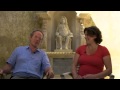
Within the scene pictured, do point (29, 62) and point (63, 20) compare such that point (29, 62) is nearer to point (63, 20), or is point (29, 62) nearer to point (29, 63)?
point (29, 63)

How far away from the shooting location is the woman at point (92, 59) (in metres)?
2.98

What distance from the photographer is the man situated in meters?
3.03

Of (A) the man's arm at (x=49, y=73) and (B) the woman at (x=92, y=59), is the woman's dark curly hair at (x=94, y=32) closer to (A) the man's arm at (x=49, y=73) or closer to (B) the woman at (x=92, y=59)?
(B) the woman at (x=92, y=59)

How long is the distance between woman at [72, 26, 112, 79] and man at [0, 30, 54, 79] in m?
0.31

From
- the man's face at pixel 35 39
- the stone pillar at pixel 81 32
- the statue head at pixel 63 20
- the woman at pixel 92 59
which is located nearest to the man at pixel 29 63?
the man's face at pixel 35 39

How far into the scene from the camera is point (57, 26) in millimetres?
7258

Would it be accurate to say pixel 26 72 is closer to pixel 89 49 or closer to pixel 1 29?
pixel 89 49

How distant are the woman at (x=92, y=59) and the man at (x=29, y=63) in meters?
0.31

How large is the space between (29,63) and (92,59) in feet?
2.05

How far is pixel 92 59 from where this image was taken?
2990mm

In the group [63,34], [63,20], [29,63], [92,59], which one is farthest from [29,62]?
[63,20]

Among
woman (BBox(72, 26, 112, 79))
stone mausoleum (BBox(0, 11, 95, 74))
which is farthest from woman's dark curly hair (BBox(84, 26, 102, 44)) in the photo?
stone mausoleum (BBox(0, 11, 95, 74))

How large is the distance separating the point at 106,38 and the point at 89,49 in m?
5.40
